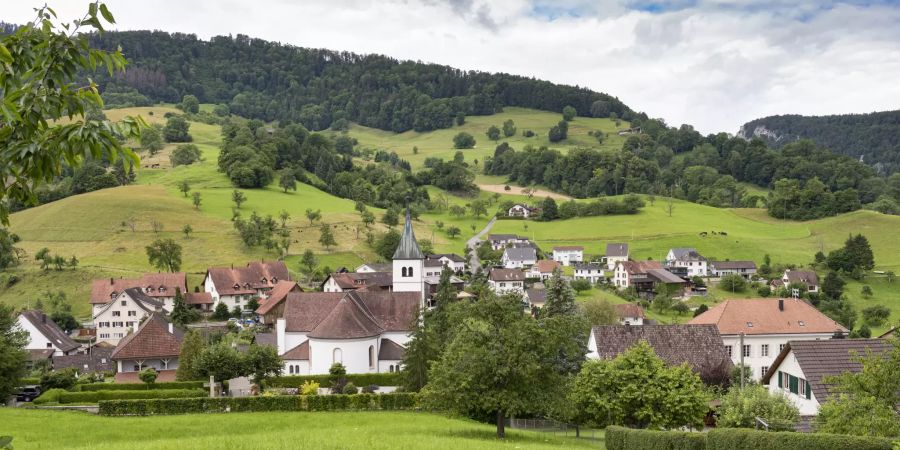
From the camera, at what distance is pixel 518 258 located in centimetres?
13025

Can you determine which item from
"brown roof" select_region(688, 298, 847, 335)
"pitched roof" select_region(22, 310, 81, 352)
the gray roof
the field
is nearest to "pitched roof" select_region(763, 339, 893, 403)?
the field

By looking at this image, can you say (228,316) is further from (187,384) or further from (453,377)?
(453,377)

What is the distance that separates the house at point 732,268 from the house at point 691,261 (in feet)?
4.31

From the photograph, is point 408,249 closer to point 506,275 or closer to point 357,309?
point 357,309

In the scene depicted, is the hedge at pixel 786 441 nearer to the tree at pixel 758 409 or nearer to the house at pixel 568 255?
the tree at pixel 758 409

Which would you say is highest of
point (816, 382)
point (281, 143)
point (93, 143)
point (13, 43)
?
point (281, 143)

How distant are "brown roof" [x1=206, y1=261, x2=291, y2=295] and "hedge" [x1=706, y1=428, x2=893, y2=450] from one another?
80.4m

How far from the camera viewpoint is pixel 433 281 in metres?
118

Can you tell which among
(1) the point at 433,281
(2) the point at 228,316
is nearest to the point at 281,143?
(1) the point at 433,281

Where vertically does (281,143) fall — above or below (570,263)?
above

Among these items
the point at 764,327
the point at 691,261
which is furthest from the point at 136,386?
the point at 691,261

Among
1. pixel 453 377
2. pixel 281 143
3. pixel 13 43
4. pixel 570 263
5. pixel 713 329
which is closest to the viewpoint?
pixel 13 43

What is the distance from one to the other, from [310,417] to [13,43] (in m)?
37.0

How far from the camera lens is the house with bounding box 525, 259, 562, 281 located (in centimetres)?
12238
